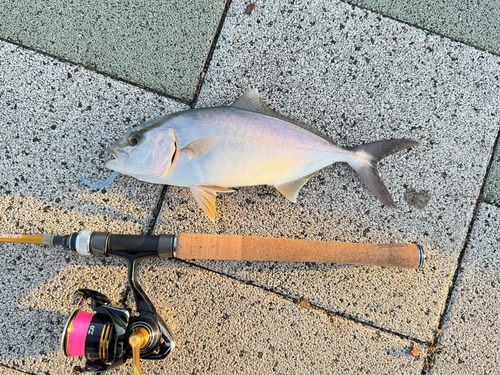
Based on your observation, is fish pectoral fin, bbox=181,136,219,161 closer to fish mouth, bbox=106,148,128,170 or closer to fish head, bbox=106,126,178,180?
fish head, bbox=106,126,178,180

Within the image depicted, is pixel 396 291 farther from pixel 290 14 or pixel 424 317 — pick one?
pixel 290 14

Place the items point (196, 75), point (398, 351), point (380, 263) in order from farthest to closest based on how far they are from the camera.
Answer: point (196, 75) < point (398, 351) < point (380, 263)

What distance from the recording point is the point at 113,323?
1.81m

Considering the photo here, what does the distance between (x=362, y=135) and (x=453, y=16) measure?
114cm

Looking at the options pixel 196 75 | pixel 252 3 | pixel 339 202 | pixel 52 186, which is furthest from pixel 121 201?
pixel 252 3

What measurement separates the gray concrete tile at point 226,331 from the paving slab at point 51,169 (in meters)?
0.05

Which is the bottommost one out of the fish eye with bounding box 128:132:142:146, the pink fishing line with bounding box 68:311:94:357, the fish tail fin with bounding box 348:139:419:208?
the pink fishing line with bounding box 68:311:94:357

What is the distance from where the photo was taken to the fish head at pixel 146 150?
1940 millimetres

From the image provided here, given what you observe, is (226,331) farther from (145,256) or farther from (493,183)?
(493,183)

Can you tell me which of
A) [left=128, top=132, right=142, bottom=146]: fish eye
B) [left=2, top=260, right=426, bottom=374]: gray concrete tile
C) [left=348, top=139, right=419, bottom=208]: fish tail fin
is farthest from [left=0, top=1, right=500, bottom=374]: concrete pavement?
[left=128, top=132, right=142, bottom=146]: fish eye

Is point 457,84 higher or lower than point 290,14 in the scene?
lower

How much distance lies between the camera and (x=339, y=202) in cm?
225

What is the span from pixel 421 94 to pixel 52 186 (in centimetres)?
265

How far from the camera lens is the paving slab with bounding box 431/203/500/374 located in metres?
2.17
